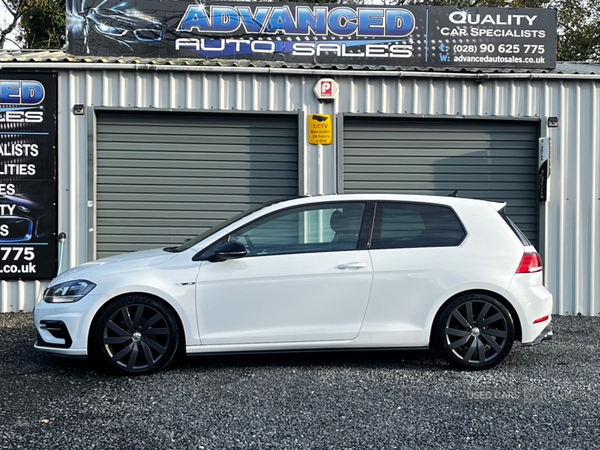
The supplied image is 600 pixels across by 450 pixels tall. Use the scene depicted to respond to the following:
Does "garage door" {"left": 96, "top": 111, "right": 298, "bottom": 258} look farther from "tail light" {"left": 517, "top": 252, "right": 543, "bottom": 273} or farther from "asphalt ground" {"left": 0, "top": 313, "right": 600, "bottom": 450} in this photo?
"tail light" {"left": 517, "top": 252, "right": 543, "bottom": 273}

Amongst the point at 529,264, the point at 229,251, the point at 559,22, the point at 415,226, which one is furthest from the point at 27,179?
the point at 559,22

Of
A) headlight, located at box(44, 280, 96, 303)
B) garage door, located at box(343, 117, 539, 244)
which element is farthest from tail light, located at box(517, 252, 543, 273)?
headlight, located at box(44, 280, 96, 303)

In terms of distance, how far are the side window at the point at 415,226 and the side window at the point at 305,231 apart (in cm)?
21

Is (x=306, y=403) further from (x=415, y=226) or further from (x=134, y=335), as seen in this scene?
(x=415, y=226)

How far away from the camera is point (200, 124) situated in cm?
907

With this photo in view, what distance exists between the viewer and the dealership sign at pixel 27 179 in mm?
8641

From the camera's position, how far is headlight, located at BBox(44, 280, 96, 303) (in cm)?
539

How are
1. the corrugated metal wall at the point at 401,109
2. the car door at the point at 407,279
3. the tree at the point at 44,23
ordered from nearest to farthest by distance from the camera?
the car door at the point at 407,279 < the corrugated metal wall at the point at 401,109 < the tree at the point at 44,23

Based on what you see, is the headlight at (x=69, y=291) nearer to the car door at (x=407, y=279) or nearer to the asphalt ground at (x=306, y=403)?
the asphalt ground at (x=306, y=403)

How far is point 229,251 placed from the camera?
17.6 ft

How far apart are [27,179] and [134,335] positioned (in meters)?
4.39

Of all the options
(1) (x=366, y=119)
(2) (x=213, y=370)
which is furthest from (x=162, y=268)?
(1) (x=366, y=119)

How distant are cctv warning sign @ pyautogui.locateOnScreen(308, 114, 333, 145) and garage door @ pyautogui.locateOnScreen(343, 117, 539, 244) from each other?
478mm

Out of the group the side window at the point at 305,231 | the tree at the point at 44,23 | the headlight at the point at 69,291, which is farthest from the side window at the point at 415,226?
the tree at the point at 44,23
